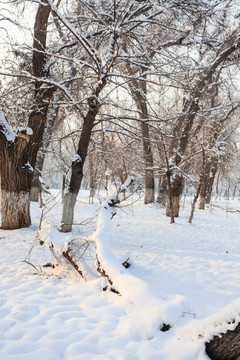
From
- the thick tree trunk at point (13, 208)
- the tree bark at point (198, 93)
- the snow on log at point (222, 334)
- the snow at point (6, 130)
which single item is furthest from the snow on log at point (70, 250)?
the tree bark at point (198, 93)

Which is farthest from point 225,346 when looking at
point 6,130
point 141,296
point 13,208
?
point 6,130

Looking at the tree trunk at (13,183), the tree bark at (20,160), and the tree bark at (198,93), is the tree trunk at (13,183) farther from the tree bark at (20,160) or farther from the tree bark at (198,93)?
the tree bark at (198,93)

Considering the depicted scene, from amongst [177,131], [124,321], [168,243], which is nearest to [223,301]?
[124,321]

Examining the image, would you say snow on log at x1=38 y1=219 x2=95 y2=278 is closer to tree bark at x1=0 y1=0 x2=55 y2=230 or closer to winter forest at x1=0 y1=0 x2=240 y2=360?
winter forest at x1=0 y1=0 x2=240 y2=360

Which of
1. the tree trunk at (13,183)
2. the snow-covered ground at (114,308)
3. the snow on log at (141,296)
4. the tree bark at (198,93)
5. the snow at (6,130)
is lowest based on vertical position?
the snow-covered ground at (114,308)

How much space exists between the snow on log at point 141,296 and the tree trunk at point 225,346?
1.62ft

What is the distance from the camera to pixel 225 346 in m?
1.94

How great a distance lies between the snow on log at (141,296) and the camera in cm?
246

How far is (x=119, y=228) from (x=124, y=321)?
6368 mm

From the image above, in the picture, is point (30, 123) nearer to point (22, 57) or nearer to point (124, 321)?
point (22, 57)

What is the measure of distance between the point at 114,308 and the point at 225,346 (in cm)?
143

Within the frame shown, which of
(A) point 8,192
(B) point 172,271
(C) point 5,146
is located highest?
(C) point 5,146

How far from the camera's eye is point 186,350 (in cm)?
209

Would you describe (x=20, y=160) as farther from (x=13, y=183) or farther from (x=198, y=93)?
(x=198, y=93)
